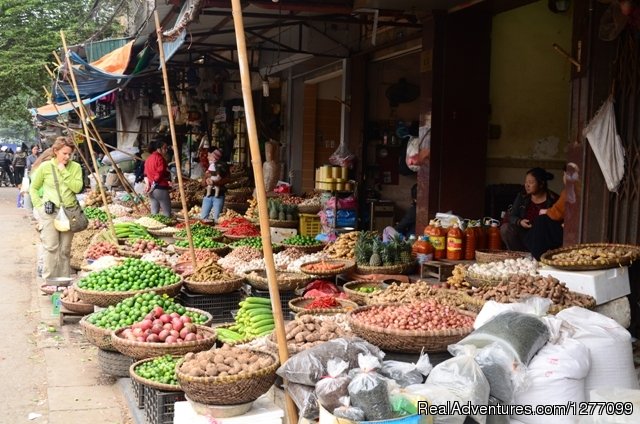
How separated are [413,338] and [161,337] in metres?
1.87

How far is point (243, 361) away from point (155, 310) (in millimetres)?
1532

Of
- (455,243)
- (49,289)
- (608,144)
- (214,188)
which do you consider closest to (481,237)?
(455,243)

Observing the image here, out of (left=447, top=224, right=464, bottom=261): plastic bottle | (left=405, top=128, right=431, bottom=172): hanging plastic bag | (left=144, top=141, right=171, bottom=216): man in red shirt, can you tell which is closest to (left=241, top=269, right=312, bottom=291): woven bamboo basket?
(left=447, top=224, right=464, bottom=261): plastic bottle

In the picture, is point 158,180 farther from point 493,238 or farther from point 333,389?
point 333,389

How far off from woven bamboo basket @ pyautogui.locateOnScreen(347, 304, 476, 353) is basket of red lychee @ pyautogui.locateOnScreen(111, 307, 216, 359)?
1.33 metres

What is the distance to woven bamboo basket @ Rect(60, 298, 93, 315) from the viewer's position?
7461mm

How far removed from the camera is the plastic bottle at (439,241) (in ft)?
26.8

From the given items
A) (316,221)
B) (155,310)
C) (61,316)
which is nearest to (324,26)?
(316,221)

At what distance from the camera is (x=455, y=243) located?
807cm

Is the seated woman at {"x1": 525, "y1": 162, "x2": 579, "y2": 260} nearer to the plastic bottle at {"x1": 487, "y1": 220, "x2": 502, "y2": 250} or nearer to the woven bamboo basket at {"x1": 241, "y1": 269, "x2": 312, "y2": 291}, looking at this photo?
the plastic bottle at {"x1": 487, "y1": 220, "x2": 502, "y2": 250}

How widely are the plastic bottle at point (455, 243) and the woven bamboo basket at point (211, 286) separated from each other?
2.51 meters

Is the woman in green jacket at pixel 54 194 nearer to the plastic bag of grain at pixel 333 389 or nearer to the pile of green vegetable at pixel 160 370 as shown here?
the pile of green vegetable at pixel 160 370

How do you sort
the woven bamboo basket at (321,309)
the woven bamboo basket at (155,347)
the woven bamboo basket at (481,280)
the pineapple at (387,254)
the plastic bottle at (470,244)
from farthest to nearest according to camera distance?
the plastic bottle at (470,244), the pineapple at (387,254), the woven bamboo basket at (481,280), the woven bamboo basket at (321,309), the woven bamboo basket at (155,347)

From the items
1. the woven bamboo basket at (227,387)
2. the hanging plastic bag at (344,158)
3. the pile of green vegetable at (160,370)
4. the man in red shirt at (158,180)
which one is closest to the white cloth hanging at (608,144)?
the woven bamboo basket at (227,387)
